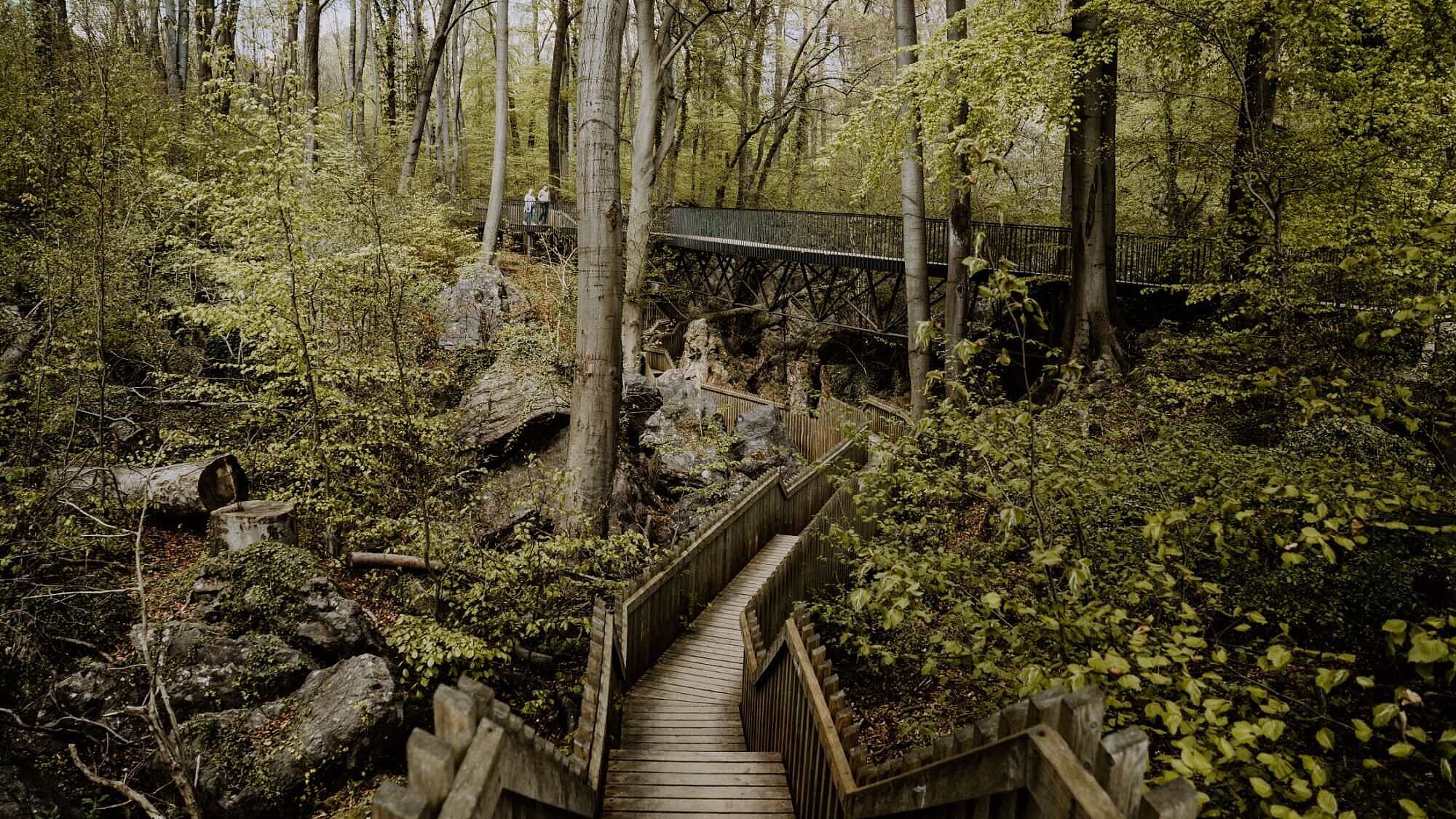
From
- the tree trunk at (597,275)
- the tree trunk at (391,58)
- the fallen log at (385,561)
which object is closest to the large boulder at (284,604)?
the fallen log at (385,561)

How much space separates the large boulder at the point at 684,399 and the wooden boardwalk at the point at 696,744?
719cm

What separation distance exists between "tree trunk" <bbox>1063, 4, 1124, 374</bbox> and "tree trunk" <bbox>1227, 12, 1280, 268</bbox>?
6.09 feet

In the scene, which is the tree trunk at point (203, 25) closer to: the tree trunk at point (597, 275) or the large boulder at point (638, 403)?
the large boulder at point (638, 403)

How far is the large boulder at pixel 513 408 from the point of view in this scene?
34.6 ft

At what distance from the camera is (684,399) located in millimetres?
16062

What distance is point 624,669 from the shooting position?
19.6ft

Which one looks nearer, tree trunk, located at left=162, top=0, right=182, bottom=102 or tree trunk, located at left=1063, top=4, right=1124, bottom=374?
tree trunk, located at left=1063, top=4, right=1124, bottom=374

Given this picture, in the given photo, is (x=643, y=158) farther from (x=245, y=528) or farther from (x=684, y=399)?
(x=245, y=528)

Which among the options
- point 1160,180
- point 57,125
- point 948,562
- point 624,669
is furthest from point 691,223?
point 948,562

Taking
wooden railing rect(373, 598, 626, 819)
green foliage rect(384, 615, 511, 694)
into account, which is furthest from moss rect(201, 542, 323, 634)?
wooden railing rect(373, 598, 626, 819)

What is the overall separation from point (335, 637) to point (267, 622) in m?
0.53

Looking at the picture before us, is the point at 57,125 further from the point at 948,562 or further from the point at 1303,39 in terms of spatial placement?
the point at 1303,39

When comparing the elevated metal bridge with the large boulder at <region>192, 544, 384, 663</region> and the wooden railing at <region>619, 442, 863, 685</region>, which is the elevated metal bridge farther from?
the large boulder at <region>192, 544, 384, 663</region>

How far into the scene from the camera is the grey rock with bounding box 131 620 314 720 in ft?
16.1
